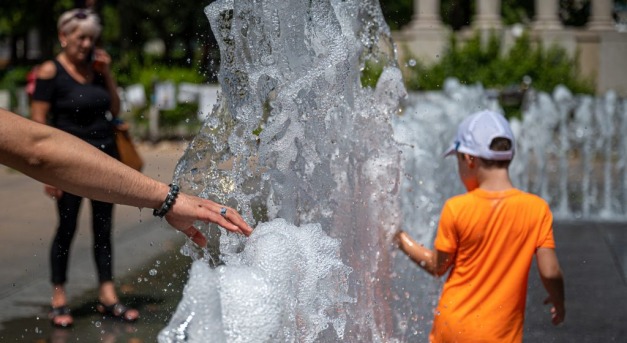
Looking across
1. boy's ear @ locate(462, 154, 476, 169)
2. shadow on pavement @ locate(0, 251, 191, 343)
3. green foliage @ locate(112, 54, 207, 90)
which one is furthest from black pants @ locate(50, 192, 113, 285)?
green foliage @ locate(112, 54, 207, 90)

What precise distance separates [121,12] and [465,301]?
27.4 meters

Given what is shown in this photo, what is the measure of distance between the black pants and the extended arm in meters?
3.11

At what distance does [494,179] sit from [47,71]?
10.8ft

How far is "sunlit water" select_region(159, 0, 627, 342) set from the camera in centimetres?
255

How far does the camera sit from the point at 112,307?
5965 millimetres

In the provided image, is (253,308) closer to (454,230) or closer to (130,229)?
(454,230)

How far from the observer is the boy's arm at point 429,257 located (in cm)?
369

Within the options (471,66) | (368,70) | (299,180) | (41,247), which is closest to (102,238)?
(368,70)

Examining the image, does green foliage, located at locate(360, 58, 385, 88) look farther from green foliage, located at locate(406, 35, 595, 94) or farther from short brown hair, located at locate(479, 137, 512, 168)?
green foliage, located at locate(406, 35, 595, 94)

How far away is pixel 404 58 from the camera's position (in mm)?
20938

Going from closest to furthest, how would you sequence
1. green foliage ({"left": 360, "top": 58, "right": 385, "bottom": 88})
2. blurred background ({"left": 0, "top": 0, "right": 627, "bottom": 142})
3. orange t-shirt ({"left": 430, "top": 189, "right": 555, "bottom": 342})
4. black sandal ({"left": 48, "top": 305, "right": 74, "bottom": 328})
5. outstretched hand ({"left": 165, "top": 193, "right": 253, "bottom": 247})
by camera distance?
outstretched hand ({"left": 165, "top": 193, "right": 253, "bottom": 247}) < orange t-shirt ({"left": 430, "top": 189, "right": 555, "bottom": 342}) < green foliage ({"left": 360, "top": 58, "right": 385, "bottom": 88}) < black sandal ({"left": 48, "top": 305, "right": 74, "bottom": 328}) < blurred background ({"left": 0, "top": 0, "right": 627, "bottom": 142})

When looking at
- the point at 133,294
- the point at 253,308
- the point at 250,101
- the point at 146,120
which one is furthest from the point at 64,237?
the point at 146,120

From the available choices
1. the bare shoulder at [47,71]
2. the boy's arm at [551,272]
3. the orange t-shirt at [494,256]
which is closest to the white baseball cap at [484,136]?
the orange t-shirt at [494,256]

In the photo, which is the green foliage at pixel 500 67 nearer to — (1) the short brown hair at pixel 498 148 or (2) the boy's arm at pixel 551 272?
(1) the short brown hair at pixel 498 148
